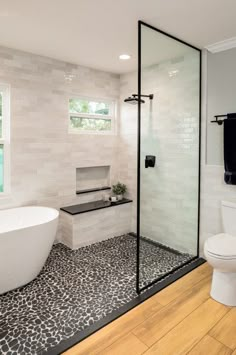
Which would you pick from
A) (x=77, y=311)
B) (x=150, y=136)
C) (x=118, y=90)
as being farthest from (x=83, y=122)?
(x=77, y=311)

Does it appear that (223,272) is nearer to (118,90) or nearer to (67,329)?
(67,329)

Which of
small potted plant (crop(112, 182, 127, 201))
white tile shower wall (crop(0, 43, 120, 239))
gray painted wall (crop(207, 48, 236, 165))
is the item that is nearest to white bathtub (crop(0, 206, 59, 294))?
white tile shower wall (crop(0, 43, 120, 239))

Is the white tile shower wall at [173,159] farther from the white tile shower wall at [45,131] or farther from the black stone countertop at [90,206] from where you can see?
the white tile shower wall at [45,131]

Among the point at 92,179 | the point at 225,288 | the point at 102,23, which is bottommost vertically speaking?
the point at 225,288

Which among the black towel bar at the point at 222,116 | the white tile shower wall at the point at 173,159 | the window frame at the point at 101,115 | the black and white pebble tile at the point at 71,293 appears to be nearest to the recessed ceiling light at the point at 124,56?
the white tile shower wall at the point at 173,159

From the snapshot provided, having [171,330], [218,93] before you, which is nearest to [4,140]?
[218,93]

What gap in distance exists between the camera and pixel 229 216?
2.68 metres

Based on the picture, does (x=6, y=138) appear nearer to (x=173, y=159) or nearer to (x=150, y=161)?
(x=150, y=161)

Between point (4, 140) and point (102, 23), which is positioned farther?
point (4, 140)

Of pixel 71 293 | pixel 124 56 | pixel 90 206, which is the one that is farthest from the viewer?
pixel 90 206

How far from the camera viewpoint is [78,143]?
3.68 metres

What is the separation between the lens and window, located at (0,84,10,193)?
120 inches

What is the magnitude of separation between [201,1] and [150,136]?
4.03 feet

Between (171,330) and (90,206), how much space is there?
6.68 ft
